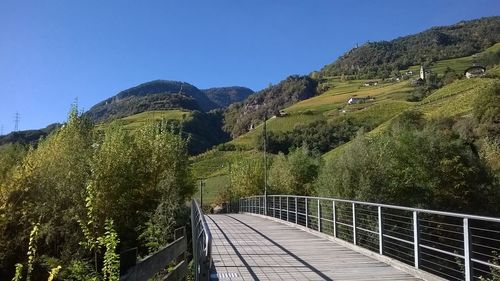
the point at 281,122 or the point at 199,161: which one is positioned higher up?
the point at 281,122

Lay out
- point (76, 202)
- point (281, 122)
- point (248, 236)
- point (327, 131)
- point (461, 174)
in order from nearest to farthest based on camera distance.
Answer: point (248, 236)
point (76, 202)
point (461, 174)
point (327, 131)
point (281, 122)

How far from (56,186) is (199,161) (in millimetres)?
81961

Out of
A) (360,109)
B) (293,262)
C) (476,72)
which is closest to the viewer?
(293,262)

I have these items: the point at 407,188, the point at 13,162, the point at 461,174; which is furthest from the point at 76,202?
the point at 461,174

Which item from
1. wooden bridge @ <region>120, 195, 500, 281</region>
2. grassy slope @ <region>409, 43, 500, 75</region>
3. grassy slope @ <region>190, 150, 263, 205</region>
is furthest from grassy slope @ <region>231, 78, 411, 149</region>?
wooden bridge @ <region>120, 195, 500, 281</region>

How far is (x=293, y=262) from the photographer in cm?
1127

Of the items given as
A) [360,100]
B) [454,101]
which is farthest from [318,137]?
[360,100]

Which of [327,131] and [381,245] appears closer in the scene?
[381,245]

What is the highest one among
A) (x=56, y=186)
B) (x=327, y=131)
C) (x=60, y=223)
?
(x=327, y=131)

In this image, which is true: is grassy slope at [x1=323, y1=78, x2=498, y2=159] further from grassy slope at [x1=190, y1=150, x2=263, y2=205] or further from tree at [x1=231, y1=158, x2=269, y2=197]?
grassy slope at [x1=190, y1=150, x2=263, y2=205]

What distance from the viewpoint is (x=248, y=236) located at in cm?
1811

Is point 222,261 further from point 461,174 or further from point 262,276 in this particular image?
point 461,174

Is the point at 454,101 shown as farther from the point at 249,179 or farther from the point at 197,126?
the point at 197,126

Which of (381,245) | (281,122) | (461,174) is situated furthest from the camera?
(281,122)
